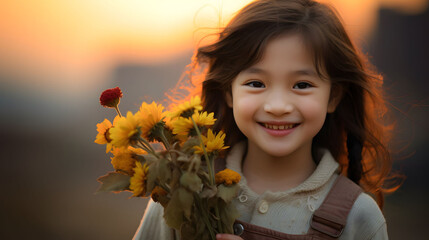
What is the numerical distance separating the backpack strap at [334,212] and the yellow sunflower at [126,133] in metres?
0.68

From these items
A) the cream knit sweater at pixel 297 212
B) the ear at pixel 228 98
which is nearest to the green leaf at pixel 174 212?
the cream knit sweater at pixel 297 212

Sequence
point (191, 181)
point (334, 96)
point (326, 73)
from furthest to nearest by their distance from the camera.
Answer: point (334, 96)
point (326, 73)
point (191, 181)

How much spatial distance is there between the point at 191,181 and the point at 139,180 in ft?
0.43

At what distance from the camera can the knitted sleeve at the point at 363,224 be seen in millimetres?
1505

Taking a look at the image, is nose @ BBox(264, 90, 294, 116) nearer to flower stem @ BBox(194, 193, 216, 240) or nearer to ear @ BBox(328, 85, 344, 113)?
ear @ BBox(328, 85, 344, 113)

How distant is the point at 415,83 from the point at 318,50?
8.54 ft

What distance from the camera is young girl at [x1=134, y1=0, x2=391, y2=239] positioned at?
146 cm

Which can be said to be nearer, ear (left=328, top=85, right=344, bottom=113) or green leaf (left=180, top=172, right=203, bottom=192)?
green leaf (left=180, top=172, right=203, bottom=192)

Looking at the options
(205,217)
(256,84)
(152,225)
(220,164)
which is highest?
(256,84)

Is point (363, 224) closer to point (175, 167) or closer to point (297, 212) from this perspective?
point (297, 212)

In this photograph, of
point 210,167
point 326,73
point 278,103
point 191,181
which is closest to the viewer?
point 191,181

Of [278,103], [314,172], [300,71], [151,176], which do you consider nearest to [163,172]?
[151,176]

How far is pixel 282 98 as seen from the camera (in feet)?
4.73

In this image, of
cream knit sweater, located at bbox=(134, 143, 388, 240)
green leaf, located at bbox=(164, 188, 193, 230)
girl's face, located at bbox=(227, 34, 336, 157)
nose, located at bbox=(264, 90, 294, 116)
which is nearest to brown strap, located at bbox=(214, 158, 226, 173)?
cream knit sweater, located at bbox=(134, 143, 388, 240)
